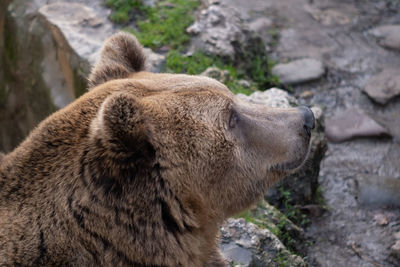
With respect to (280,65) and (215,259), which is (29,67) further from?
(215,259)

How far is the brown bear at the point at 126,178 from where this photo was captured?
8.81ft

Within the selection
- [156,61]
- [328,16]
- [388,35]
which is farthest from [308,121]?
[328,16]

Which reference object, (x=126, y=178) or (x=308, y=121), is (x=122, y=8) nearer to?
(x=308, y=121)

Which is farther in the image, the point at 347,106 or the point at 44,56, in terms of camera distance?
the point at 347,106

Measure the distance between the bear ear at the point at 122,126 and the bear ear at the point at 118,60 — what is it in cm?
85

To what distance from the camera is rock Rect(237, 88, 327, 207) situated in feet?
16.7

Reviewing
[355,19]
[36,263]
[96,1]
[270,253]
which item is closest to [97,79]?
[36,263]

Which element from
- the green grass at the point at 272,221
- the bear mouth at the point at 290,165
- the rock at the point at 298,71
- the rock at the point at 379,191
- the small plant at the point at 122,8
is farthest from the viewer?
the rock at the point at 298,71

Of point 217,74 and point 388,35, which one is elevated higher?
point 217,74

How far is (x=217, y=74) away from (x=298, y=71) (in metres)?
2.11

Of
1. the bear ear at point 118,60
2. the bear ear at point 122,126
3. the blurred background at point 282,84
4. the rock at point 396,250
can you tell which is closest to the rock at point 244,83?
the blurred background at point 282,84

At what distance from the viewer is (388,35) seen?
7.93 m

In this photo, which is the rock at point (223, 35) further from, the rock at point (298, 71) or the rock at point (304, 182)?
the rock at point (304, 182)

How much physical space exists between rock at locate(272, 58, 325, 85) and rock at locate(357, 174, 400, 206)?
2065 mm
